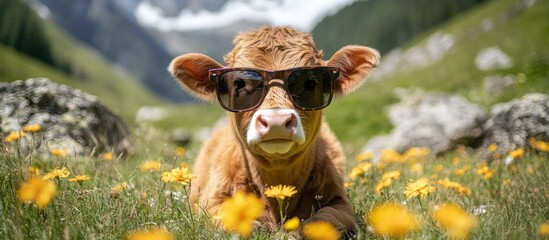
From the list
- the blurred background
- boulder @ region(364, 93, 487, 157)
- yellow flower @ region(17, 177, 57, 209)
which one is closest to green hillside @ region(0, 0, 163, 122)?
the blurred background

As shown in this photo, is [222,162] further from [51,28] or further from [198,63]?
[51,28]

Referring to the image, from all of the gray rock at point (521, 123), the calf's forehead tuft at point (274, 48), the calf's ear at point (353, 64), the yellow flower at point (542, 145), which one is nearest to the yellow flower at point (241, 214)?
the calf's forehead tuft at point (274, 48)

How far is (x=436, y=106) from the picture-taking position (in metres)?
13.6

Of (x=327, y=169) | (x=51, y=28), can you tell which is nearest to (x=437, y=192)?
(x=327, y=169)

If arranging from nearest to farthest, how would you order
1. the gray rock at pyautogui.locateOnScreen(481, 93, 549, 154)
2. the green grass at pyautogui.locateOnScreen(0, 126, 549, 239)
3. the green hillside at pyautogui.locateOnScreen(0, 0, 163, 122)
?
the green grass at pyautogui.locateOnScreen(0, 126, 549, 239)
the gray rock at pyautogui.locateOnScreen(481, 93, 549, 154)
the green hillside at pyautogui.locateOnScreen(0, 0, 163, 122)

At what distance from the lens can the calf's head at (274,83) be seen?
3.29 meters

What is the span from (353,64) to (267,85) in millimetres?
1255

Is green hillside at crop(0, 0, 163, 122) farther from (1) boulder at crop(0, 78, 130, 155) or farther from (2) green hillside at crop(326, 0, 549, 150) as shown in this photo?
(1) boulder at crop(0, 78, 130, 155)

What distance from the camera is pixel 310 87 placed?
3715 mm

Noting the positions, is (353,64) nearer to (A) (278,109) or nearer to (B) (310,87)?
(B) (310,87)

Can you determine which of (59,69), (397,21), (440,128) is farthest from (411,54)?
(59,69)

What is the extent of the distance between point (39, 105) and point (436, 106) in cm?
1161

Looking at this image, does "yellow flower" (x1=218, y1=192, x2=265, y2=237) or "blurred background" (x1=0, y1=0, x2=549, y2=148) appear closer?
"yellow flower" (x1=218, y1=192, x2=265, y2=237)

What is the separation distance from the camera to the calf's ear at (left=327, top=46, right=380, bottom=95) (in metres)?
4.22
